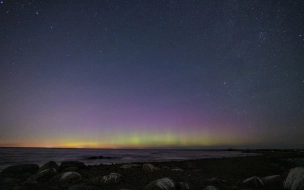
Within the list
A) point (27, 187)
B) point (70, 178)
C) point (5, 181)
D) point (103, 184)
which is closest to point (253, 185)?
point (103, 184)

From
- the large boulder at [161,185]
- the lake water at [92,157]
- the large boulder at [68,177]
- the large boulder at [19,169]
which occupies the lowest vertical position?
the lake water at [92,157]

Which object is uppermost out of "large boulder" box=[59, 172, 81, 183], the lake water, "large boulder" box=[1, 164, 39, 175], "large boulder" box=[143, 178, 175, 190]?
"large boulder" box=[143, 178, 175, 190]

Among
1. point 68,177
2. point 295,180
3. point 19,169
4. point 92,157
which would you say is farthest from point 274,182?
point 92,157

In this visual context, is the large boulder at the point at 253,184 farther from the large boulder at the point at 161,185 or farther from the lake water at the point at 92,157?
the lake water at the point at 92,157

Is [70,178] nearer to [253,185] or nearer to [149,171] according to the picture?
[149,171]

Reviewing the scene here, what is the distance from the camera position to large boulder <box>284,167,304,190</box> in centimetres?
961

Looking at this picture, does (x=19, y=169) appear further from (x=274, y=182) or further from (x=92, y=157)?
(x=92, y=157)

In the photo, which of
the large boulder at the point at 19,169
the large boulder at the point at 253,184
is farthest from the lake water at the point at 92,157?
the large boulder at the point at 253,184

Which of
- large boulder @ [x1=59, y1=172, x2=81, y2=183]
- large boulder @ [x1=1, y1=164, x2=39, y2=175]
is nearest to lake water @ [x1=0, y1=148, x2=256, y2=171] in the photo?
large boulder @ [x1=1, y1=164, x2=39, y2=175]

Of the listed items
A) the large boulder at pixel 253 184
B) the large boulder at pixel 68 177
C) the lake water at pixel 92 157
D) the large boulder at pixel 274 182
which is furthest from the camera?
the lake water at pixel 92 157

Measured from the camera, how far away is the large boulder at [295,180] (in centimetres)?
961

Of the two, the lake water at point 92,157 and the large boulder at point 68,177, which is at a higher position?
the large boulder at point 68,177

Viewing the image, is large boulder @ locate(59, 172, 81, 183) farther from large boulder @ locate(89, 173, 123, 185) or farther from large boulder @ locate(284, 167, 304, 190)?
large boulder @ locate(284, 167, 304, 190)

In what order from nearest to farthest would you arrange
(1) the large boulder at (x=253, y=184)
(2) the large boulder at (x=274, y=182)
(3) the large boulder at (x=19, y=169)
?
(2) the large boulder at (x=274, y=182) < (1) the large boulder at (x=253, y=184) < (3) the large boulder at (x=19, y=169)
